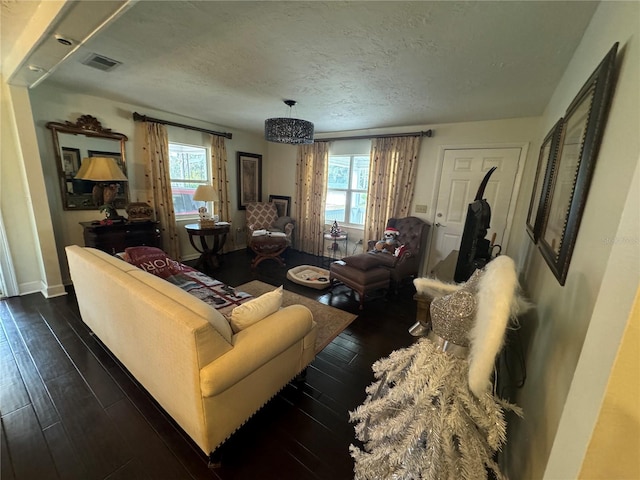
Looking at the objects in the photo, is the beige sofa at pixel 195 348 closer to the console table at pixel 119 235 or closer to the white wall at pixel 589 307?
the white wall at pixel 589 307

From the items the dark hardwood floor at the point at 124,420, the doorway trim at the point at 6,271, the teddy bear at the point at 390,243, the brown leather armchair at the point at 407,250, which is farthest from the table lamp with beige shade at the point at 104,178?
the teddy bear at the point at 390,243

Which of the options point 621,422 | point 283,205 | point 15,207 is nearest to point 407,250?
point 283,205

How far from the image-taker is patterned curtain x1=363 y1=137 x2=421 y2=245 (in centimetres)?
380

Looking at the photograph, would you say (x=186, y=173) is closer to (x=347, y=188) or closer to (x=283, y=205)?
(x=283, y=205)

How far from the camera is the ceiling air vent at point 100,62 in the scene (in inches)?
80.7

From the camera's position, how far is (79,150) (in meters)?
3.03

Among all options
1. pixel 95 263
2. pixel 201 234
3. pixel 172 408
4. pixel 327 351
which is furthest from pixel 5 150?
pixel 327 351

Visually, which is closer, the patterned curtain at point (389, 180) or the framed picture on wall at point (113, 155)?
the framed picture on wall at point (113, 155)

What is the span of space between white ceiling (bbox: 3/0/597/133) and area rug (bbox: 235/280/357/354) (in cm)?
232

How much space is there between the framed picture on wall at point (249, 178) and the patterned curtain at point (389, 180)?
7.90 ft

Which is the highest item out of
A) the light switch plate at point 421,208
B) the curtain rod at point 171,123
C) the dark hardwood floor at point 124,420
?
the curtain rod at point 171,123

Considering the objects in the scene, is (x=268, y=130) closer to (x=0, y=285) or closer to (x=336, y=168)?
(x=336, y=168)

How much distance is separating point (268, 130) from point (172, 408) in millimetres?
2558

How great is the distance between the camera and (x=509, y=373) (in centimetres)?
133
